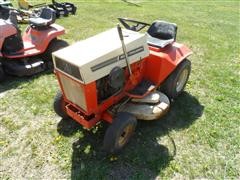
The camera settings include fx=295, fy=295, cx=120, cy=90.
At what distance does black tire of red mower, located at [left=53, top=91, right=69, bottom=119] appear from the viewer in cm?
409

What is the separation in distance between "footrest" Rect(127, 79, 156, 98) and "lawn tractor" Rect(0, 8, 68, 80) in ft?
7.94

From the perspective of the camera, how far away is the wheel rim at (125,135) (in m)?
3.70

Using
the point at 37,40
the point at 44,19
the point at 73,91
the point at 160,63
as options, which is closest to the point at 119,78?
the point at 73,91

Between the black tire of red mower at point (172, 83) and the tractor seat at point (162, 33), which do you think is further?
the black tire of red mower at point (172, 83)

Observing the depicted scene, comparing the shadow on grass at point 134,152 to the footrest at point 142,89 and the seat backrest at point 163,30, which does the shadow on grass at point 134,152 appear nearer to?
the footrest at point 142,89

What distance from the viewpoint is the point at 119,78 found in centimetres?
359

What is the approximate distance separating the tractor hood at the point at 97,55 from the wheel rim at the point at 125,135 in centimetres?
77

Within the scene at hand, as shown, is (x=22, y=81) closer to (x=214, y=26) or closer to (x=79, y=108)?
(x=79, y=108)

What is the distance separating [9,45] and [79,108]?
275 centimetres

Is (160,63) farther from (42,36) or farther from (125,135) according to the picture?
(42,36)

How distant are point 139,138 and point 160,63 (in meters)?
1.09

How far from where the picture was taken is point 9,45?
563 centimetres

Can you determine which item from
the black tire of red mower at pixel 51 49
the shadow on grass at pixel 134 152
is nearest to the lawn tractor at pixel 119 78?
the shadow on grass at pixel 134 152

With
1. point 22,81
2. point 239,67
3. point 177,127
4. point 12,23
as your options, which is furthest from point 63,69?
point 239,67
